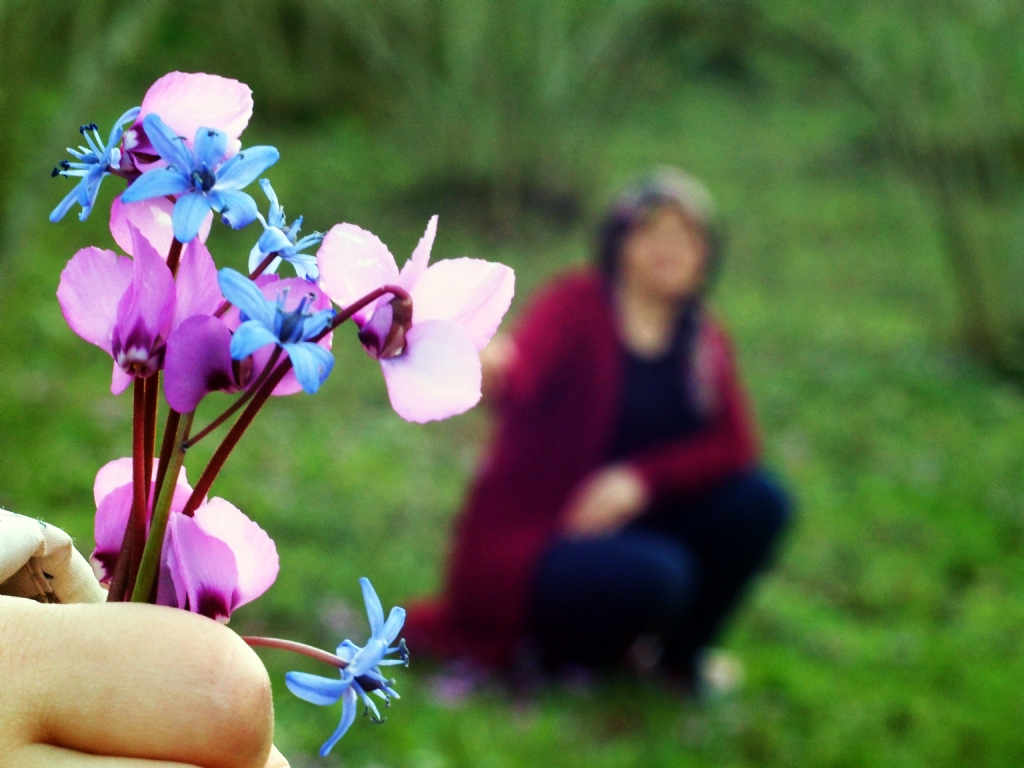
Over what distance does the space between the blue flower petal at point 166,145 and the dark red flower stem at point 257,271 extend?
0.13 ft

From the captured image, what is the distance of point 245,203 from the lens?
1.20ft

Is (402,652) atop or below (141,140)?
below

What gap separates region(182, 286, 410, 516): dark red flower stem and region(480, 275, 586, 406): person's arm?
2474 millimetres

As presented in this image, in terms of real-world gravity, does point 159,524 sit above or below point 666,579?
above

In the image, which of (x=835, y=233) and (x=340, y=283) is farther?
(x=835, y=233)

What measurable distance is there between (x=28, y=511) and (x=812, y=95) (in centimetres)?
924

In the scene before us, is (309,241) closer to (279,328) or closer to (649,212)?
(279,328)

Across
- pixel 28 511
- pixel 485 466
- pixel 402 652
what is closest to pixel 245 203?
pixel 402 652

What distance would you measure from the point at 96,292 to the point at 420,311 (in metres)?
0.11

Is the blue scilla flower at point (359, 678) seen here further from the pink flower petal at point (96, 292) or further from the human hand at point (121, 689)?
the pink flower petal at point (96, 292)

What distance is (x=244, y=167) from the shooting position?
0.37 m

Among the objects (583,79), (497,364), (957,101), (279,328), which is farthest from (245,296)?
(583,79)

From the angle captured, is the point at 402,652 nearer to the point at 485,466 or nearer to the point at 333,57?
the point at 485,466

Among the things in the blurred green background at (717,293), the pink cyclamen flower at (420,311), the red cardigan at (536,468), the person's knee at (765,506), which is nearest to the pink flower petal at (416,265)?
the pink cyclamen flower at (420,311)
